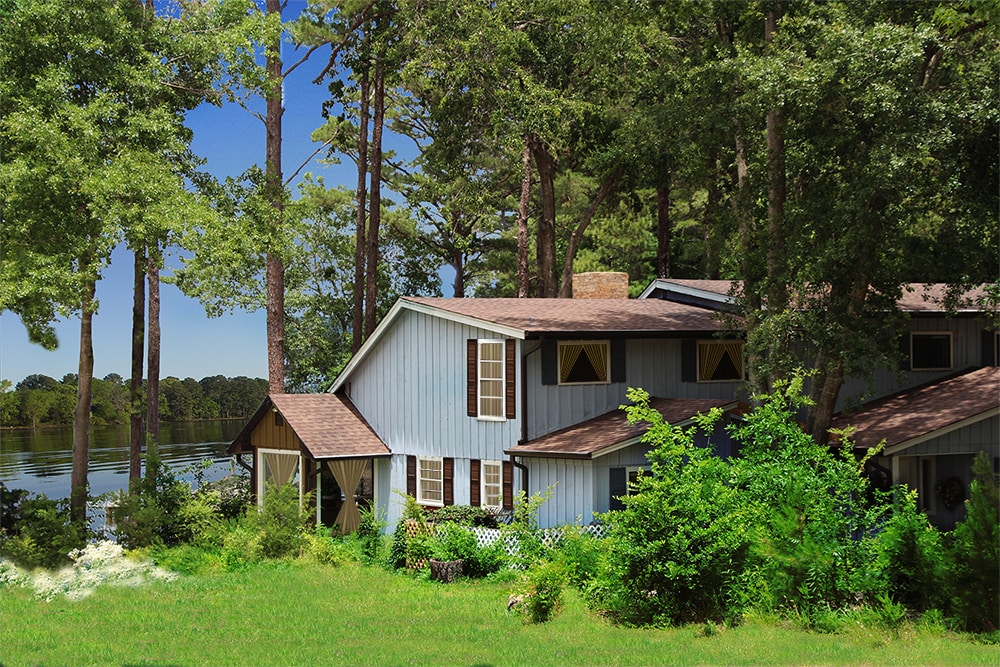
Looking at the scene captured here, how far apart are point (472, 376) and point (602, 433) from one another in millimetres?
3639

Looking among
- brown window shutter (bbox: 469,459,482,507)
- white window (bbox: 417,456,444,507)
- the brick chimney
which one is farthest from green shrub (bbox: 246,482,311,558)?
the brick chimney

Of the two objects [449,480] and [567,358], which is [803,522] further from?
[449,480]

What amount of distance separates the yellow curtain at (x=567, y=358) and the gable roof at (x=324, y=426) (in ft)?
18.2

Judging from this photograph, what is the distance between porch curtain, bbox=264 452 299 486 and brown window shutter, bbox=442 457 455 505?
4.64 meters

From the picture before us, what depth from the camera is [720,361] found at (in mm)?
28734

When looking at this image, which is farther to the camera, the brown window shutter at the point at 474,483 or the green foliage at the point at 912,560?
the brown window shutter at the point at 474,483

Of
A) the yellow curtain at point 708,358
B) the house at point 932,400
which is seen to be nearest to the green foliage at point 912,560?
the house at point 932,400

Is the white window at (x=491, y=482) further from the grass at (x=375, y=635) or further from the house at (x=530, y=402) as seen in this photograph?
the grass at (x=375, y=635)

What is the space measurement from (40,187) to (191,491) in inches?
336

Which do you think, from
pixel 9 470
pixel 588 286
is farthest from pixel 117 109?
pixel 9 470

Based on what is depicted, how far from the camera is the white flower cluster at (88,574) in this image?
22.6 m

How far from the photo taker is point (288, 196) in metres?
32.5

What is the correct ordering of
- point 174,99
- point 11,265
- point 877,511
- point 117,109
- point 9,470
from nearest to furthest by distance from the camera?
point 877,511, point 11,265, point 117,109, point 174,99, point 9,470

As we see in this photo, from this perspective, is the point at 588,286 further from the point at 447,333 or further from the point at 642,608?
the point at 642,608
